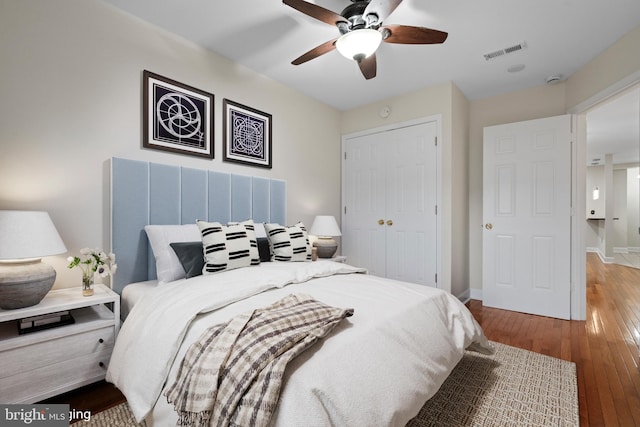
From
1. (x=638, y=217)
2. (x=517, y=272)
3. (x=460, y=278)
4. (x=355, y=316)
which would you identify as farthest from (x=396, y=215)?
(x=638, y=217)

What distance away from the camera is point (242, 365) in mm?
1011

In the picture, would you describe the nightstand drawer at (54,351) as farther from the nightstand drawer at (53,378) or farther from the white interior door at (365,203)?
the white interior door at (365,203)

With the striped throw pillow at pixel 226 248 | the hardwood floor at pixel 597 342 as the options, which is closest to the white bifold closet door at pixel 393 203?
the hardwood floor at pixel 597 342

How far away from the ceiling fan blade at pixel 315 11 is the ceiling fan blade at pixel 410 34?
31 centimetres

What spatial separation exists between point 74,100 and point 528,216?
4.35 metres

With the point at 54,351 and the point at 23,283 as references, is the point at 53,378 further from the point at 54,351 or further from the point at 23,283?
the point at 23,283

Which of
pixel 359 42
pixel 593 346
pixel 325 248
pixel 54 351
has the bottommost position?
pixel 593 346

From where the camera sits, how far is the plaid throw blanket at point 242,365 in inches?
36.6

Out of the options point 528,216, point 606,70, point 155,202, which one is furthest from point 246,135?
point 606,70

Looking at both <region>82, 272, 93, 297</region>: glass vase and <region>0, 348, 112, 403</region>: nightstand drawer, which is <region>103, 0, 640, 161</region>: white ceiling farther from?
<region>0, 348, 112, 403</region>: nightstand drawer

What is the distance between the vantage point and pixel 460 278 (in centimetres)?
371

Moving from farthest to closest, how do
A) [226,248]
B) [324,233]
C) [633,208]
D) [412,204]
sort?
[633,208] < [412,204] < [324,233] < [226,248]

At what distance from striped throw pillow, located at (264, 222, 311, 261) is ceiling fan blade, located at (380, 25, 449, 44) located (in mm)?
1718

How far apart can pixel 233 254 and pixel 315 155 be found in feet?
7.01
